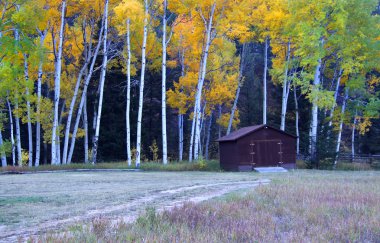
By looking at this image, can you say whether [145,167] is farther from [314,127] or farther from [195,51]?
[314,127]

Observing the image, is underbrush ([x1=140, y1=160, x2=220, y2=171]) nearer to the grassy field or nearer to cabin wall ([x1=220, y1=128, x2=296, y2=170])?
cabin wall ([x1=220, y1=128, x2=296, y2=170])

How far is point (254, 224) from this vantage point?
6.55 metres

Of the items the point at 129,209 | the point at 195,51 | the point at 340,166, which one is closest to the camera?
the point at 129,209

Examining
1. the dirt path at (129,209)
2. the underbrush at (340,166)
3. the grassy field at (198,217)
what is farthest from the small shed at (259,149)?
the grassy field at (198,217)

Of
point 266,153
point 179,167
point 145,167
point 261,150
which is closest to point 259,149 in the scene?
point 261,150

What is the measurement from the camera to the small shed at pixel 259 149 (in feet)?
83.3

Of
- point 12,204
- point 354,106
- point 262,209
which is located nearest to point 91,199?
point 12,204

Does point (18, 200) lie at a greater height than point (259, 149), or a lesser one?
lesser

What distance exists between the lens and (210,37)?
27.4m

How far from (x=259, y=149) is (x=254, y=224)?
19523mm

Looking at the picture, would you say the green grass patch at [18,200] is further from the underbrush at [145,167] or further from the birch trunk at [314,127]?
the birch trunk at [314,127]

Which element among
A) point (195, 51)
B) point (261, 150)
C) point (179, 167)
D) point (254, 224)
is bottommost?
point (179, 167)

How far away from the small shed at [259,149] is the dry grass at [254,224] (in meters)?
16.0

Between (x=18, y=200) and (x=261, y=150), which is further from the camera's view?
(x=261, y=150)
